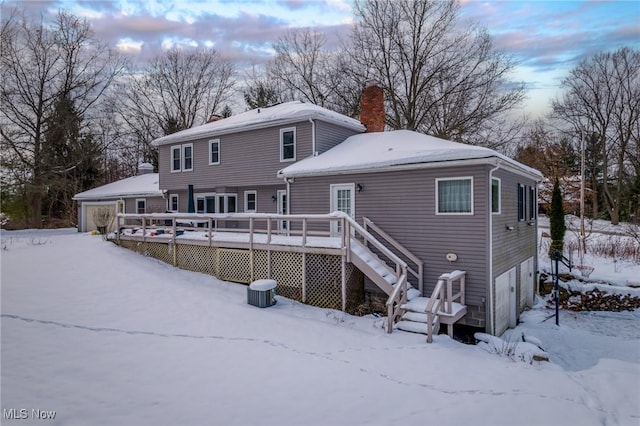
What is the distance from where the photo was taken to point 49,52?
3061 centimetres

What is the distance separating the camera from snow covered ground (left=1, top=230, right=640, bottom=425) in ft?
17.2

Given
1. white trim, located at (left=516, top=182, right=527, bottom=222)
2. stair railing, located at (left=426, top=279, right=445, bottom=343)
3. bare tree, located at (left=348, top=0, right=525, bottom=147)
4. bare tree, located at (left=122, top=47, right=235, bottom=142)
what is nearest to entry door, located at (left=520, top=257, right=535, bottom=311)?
white trim, located at (left=516, top=182, right=527, bottom=222)

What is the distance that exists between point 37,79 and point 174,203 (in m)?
18.1

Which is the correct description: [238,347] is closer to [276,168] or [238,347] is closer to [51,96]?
[276,168]

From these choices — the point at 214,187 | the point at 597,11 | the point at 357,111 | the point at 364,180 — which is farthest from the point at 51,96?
the point at 597,11

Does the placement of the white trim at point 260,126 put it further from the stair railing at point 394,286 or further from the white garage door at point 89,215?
the white garage door at point 89,215

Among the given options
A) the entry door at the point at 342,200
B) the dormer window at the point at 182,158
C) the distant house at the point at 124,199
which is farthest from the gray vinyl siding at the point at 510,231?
the distant house at the point at 124,199

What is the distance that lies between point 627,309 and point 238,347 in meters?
15.7

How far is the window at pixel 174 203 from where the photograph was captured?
22267 mm

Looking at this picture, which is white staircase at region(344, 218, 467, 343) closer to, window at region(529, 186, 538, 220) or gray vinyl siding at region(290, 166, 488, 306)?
gray vinyl siding at region(290, 166, 488, 306)

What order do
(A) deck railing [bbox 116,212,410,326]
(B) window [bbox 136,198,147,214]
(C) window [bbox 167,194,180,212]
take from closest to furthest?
(A) deck railing [bbox 116,212,410,326] → (C) window [bbox 167,194,180,212] → (B) window [bbox 136,198,147,214]

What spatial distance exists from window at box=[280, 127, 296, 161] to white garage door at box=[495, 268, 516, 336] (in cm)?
909

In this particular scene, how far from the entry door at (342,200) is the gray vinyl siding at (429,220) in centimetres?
19

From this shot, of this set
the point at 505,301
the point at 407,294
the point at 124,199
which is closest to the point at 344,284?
the point at 407,294
